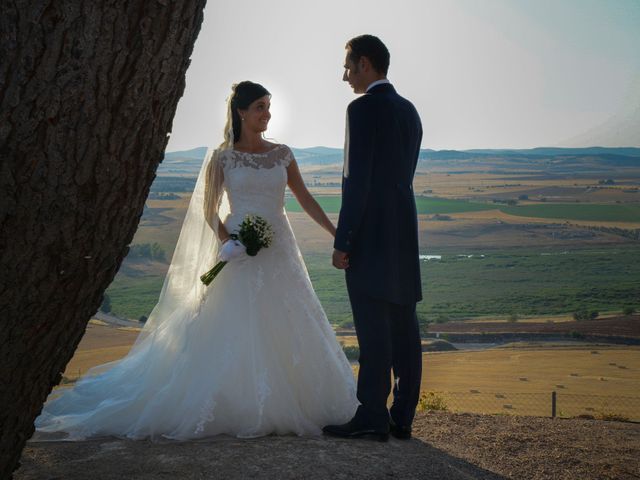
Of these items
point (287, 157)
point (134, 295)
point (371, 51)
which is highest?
point (371, 51)

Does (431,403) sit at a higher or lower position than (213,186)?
lower

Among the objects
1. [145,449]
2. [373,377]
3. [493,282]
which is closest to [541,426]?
[373,377]

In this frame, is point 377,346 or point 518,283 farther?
point 518,283

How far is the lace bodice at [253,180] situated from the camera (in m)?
5.57

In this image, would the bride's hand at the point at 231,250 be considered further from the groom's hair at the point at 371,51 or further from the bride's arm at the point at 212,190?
the groom's hair at the point at 371,51

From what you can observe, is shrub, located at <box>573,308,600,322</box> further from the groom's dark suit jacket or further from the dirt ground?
the groom's dark suit jacket

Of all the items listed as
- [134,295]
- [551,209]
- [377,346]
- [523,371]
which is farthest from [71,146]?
[551,209]

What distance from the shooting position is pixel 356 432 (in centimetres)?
482

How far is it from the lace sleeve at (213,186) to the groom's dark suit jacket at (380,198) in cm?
126

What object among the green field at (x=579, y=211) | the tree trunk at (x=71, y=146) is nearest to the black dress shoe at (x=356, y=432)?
the tree trunk at (x=71, y=146)

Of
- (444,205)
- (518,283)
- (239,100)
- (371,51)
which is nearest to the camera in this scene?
(371,51)

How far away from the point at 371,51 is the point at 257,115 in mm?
1162

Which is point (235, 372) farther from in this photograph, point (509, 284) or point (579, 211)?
point (579, 211)

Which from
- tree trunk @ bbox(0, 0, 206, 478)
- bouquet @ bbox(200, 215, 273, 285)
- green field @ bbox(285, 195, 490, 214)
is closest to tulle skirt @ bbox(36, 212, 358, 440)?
bouquet @ bbox(200, 215, 273, 285)
